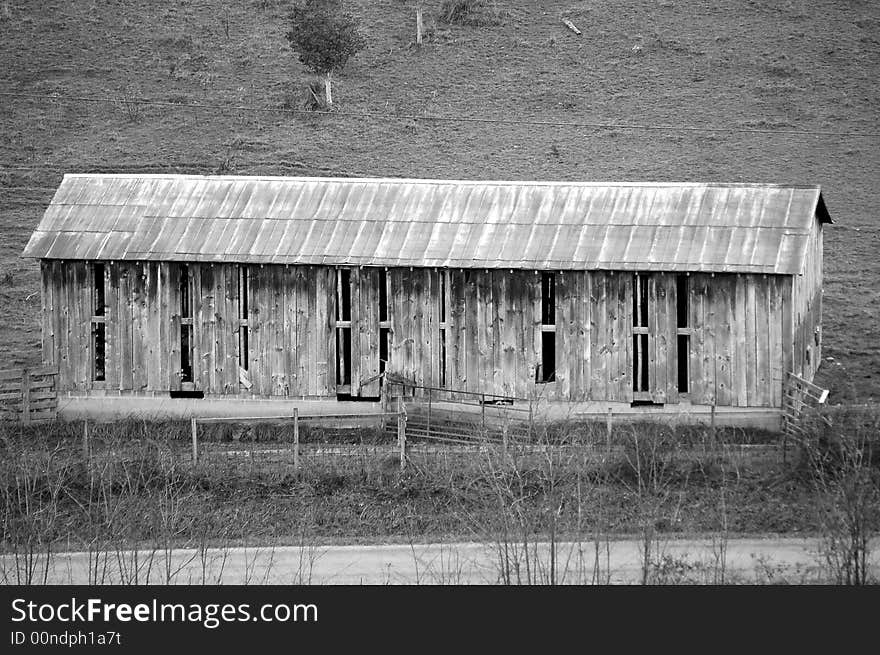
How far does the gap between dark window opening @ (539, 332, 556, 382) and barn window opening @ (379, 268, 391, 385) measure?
131 inches

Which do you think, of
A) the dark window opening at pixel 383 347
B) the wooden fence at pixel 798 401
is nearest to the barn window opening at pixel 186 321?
the dark window opening at pixel 383 347

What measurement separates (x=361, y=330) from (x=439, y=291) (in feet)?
6.25

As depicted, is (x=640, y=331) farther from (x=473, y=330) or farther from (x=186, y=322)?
(x=186, y=322)

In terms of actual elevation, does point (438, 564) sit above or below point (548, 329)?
below

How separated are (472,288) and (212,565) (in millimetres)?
11338

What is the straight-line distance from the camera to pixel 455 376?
29734 millimetres

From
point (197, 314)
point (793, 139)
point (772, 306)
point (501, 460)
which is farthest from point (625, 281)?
point (793, 139)

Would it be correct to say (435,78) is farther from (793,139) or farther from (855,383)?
(855,383)

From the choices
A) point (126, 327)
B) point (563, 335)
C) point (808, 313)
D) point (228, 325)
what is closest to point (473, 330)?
point (563, 335)

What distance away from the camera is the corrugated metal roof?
28953mm

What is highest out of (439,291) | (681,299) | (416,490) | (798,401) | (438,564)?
(439,291)

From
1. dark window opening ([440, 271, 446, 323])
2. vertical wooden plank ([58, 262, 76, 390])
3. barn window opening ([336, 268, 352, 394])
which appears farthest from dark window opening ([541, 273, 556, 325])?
vertical wooden plank ([58, 262, 76, 390])

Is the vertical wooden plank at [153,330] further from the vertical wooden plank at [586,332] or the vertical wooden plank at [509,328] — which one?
the vertical wooden plank at [586,332]

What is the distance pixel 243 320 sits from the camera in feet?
100
